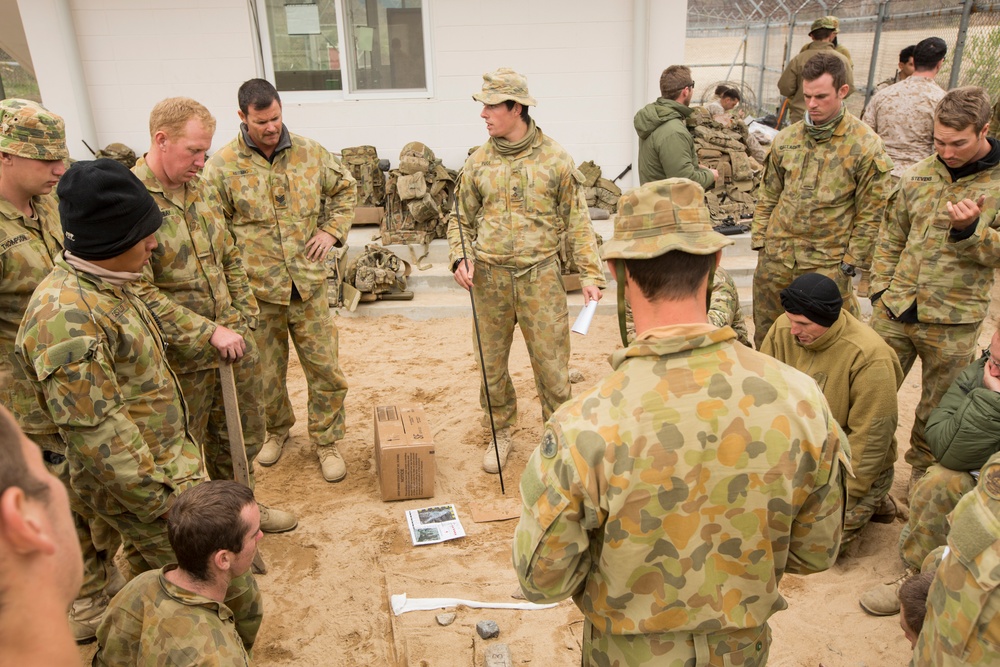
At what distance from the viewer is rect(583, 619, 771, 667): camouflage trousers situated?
1.94m

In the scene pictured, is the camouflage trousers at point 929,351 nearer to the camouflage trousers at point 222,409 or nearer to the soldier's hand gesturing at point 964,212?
the soldier's hand gesturing at point 964,212

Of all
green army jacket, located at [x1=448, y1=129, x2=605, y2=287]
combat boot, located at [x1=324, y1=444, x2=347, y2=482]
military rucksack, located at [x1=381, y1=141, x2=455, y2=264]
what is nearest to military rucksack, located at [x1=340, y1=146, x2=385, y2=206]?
military rucksack, located at [x1=381, y1=141, x2=455, y2=264]

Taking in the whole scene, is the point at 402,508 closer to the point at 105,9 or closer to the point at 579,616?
the point at 579,616

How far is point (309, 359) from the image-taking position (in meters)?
4.79

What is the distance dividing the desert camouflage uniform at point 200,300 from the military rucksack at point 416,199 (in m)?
4.38

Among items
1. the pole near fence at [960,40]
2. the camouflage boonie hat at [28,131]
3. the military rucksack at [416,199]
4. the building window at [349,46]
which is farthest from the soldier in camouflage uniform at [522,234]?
the pole near fence at [960,40]

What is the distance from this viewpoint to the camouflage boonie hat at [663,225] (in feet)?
5.81

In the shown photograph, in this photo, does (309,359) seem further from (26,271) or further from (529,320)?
(26,271)

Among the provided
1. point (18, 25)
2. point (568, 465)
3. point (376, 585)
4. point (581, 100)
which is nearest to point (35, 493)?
point (568, 465)

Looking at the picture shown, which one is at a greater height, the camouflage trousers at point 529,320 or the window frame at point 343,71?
the window frame at point 343,71

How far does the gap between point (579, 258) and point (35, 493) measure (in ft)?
12.6

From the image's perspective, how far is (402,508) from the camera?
4582mm

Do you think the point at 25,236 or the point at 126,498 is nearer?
the point at 126,498

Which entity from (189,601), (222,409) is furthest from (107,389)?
(222,409)
